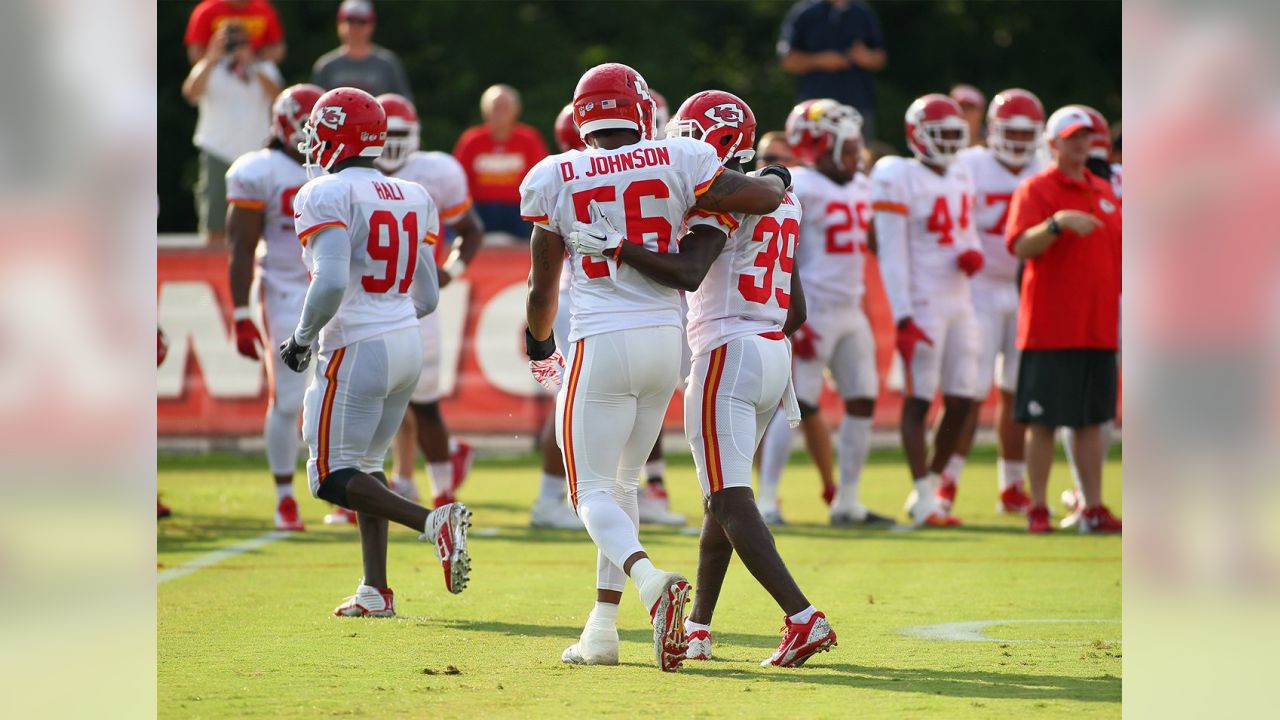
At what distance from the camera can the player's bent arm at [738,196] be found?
19.2 ft

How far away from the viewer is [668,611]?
5496mm

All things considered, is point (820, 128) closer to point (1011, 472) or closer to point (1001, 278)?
point (1001, 278)

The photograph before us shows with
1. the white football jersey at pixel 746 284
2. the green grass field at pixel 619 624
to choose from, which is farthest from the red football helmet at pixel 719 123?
the green grass field at pixel 619 624

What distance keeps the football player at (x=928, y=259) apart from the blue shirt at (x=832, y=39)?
501 cm

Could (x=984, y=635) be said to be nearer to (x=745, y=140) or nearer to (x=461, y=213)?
(x=745, y=140)

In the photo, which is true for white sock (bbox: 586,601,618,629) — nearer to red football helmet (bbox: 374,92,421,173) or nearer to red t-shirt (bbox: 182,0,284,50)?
red football helmet (bbox: 374,92,421,173)

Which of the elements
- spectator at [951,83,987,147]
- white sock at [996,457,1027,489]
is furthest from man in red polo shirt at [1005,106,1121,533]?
spectator at [951,83,987,147]

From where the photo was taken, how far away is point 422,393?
1088cm

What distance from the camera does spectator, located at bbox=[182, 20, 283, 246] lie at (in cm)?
1480

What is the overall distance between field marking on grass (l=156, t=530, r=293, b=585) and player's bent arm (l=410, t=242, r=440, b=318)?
6.13 feet

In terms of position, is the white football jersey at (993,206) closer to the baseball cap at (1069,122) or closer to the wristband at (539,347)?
the baseball cap at (1069,122)

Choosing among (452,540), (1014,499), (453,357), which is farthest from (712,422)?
(453,357)

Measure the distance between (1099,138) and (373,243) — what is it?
502 cm

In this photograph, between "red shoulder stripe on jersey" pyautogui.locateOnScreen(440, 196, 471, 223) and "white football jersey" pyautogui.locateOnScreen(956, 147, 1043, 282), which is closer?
"red shoulder stripe on jersey" pyautogui.locateOnScreen(440, 196, 471, 223)
